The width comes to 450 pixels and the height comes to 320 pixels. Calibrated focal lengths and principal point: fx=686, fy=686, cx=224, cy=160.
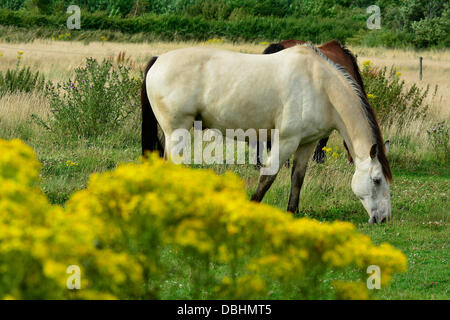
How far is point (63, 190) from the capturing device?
306 inches

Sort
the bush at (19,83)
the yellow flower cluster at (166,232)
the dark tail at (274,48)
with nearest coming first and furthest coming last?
1. the yellow flower cluster at (166,232)
2. the dark tail at (274,48)
3. the bush at (19,83)

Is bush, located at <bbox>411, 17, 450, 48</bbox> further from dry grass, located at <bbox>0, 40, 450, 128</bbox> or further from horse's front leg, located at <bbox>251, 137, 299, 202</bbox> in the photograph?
horse's front leg, located at <bbox>251, 137, 299, 202</bbox>

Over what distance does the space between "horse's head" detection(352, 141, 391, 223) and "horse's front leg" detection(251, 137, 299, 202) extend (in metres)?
0.69

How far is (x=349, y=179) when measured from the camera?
8.64m

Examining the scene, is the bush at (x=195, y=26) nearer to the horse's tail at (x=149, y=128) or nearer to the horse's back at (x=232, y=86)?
the horse's tail at (x=149, y=128)

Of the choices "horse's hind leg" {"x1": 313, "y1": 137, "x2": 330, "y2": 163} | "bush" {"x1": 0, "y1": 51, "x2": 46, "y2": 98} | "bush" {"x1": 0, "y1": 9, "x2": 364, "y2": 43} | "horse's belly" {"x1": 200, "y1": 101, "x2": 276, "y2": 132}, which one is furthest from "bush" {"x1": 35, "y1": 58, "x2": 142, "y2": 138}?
"bush" {"x1": 0, "y1": 9, "x2": 364, "y2": 43}

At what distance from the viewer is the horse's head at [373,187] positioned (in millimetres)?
6836

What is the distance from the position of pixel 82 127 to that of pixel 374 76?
516cm

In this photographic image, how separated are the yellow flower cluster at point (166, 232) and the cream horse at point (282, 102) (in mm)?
3768

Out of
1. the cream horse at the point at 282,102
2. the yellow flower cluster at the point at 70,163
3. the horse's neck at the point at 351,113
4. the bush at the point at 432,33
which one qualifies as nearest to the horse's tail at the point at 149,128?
the cream horse at the point at 282,102

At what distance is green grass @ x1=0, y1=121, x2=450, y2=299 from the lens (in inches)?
226

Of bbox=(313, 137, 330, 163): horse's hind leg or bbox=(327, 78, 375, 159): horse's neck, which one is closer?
bbox=(327, 78, 375, 159): horse's neck

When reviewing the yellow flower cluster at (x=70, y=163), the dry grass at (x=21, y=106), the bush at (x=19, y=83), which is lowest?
the yellow flower cluster at (x=70, y=163)

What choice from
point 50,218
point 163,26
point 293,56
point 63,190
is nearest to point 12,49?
point 163,26
